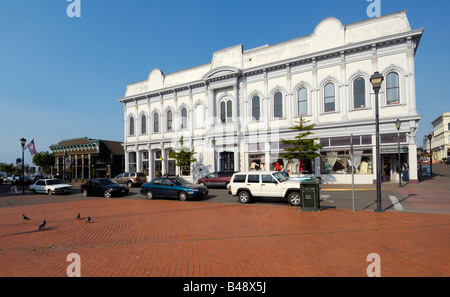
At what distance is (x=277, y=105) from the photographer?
24.7 meters

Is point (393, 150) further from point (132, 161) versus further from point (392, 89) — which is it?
point (132, 161)

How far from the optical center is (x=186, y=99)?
30.3 metres

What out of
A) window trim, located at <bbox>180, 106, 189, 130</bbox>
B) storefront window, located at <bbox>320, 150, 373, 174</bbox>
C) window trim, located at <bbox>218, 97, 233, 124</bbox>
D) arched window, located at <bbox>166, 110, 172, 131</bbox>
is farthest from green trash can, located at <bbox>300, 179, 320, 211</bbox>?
arched window, located at <bbox>166, 110, 172, 131</bbox>

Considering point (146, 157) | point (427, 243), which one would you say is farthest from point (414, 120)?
point (146, 157)

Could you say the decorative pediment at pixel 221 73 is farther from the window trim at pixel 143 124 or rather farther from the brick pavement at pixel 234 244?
the brick pavement at pixel 234 244

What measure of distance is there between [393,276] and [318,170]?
18.5m

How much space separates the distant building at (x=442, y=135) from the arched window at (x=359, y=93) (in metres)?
73.0

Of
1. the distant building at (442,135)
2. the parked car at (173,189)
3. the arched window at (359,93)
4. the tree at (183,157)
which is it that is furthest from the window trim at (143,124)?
the distant building at (442,135)

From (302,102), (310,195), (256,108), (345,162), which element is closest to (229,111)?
(256,108)

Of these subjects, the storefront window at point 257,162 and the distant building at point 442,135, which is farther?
the distant building at point 442,135

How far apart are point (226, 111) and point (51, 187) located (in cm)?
1771

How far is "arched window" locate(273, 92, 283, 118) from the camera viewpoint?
2453 centimetres

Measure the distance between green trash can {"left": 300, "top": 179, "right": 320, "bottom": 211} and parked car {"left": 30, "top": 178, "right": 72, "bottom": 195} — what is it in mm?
19852

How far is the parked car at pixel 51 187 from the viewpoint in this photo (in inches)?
837
